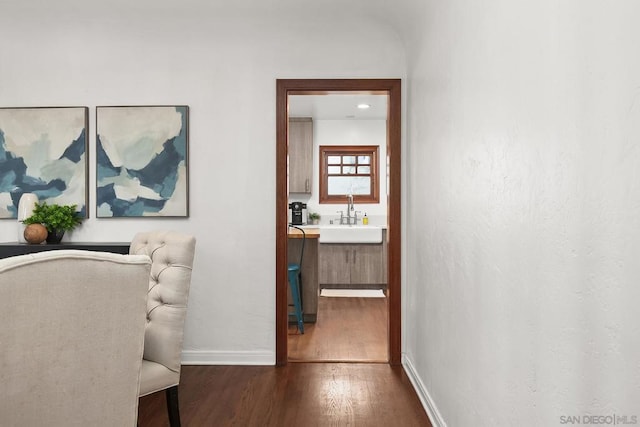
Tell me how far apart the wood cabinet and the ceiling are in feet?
5.75

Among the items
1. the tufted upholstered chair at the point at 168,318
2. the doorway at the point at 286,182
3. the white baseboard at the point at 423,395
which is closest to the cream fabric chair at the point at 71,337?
the tufted upholstered chair at the point at 168,318

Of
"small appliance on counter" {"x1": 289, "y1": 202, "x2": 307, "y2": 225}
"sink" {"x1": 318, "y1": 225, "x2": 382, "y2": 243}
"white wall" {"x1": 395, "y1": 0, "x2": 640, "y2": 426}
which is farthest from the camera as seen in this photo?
"small appliance on counter" {"x1": 289, "y1": 202, "x2": 307, "y2": 225}

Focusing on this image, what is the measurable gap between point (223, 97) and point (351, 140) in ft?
11.5

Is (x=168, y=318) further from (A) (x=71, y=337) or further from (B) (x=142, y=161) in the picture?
(B) (x=142, y=161)

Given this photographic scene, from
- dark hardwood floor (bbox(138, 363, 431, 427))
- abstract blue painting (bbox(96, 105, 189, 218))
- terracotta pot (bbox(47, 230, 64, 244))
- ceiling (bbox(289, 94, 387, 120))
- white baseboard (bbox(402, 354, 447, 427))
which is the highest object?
ceiling (bbox(289, 94, 387, 120))

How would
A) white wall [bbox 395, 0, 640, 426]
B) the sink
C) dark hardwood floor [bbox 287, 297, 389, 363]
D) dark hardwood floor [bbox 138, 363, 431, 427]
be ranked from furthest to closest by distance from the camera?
the sink
dark hardwood floor [bbox 287, 297, 389, 363]
dark hardwood floor [bbox 138, 363, 431, 427]
white wall [bbox 395, 0, 640, 426]

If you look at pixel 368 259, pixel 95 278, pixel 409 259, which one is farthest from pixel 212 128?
pixel 368 259

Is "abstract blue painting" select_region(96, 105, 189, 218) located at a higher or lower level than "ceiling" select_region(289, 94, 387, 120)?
lower

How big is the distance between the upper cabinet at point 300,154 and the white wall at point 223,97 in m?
3.10

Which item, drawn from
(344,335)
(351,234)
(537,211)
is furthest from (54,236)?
(351,234)

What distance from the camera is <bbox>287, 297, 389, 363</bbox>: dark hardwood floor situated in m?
3.64

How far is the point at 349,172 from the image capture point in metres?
6.85

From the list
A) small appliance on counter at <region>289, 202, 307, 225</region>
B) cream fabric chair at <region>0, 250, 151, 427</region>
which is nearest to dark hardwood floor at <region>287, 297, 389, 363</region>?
small appliance on counter at <region>289, 202, 307, 225</region>

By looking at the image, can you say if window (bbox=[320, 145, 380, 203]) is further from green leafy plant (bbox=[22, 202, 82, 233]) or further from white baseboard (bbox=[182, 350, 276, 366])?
green leafy plant (bbox=[22, 202, 82, 233])
